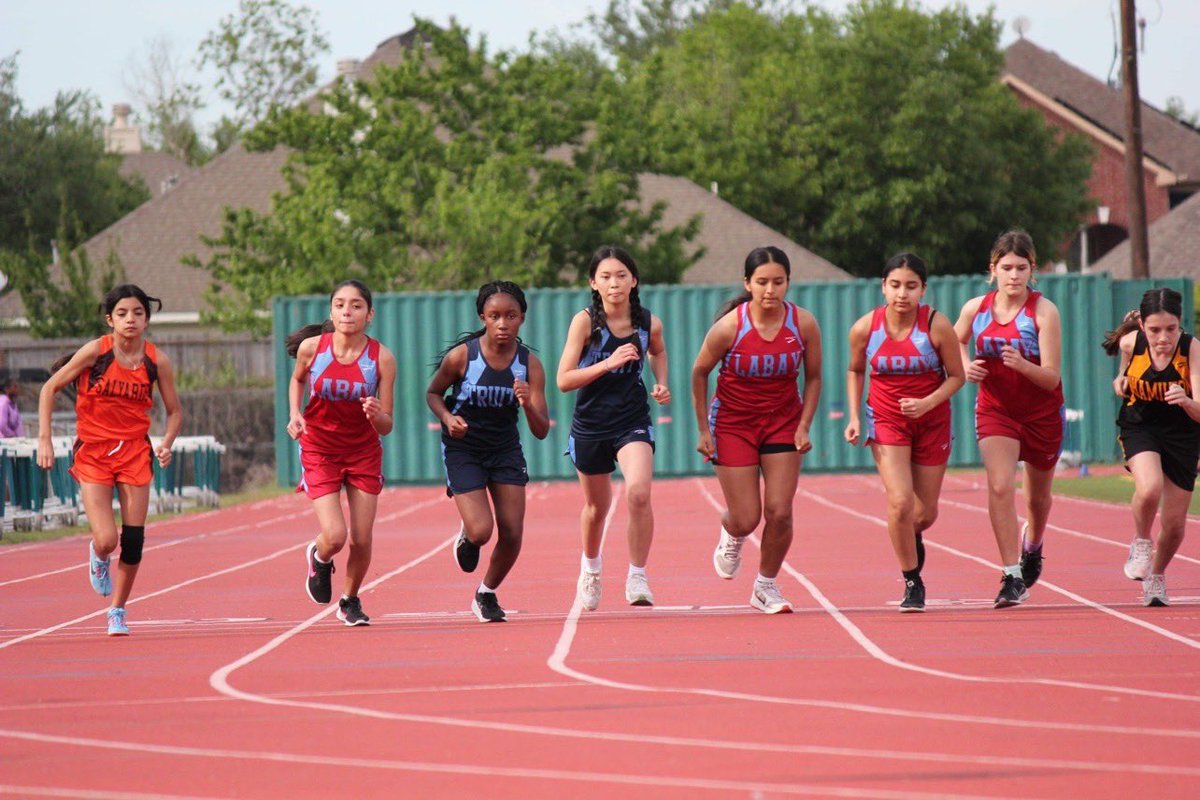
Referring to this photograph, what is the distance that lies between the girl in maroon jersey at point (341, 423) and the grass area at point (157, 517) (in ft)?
31.3

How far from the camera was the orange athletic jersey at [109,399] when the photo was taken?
10.3 meters

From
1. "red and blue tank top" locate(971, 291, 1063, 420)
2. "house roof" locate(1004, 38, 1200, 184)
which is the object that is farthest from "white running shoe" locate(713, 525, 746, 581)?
"house roof" locate(1004, 38, 1200, 184)

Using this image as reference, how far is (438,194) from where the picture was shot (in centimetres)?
3575

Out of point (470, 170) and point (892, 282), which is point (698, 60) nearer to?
point (470, 170)

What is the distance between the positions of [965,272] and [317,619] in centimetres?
5408

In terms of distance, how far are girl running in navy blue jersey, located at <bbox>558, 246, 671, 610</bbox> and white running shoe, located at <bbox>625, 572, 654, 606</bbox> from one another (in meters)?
0.28

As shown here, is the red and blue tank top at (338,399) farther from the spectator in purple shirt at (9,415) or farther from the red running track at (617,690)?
the spectator in purple shirt at (9,415)

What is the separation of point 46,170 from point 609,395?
50858 mm

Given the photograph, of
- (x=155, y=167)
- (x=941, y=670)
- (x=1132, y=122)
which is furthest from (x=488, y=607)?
(x=155, y=167)

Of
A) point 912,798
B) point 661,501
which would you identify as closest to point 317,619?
point 912,798

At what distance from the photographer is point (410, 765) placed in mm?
6188

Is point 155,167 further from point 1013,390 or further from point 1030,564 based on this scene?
point 1013,390

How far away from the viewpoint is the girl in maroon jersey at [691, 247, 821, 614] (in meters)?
10.2

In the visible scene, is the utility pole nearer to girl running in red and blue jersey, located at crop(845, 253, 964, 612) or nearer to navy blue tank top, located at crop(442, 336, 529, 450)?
Answer: girl running in red and blue jersey, located at crop(845, 253, 964, 612)
